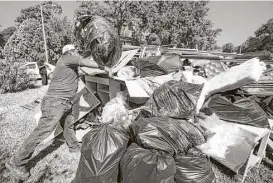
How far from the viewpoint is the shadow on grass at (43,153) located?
257 centimetres

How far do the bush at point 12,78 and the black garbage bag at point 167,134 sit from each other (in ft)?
24.1

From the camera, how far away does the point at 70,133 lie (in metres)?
2.87

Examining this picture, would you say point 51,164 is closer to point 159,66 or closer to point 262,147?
point 159,66

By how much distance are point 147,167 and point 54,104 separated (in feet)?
4.68

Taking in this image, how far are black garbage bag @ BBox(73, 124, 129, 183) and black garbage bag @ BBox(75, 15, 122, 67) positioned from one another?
986 mm

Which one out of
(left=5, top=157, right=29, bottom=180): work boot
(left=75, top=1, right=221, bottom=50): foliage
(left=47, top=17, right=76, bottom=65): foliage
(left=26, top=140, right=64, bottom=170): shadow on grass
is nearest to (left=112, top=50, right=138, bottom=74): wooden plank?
(left=26, top=140, right=64, bottom=170): shadow on grass

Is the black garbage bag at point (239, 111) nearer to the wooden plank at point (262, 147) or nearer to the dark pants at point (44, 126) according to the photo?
the wooden plank at point (262, 147)

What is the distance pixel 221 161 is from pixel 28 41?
60.4ft

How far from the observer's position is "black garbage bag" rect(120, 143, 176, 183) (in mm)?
1646

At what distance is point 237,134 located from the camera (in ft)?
7.32

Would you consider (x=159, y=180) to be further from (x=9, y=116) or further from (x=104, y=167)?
(x=9, y=116)

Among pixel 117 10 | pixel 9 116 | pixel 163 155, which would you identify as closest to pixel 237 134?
pixel 163 155

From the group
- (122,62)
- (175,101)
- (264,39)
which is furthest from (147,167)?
(264,39)

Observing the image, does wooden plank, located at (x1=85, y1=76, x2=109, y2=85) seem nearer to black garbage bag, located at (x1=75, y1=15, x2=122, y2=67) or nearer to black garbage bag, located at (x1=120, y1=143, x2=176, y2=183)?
black garbage bag, located at (x1=75, y1=15, x2=122, y2=67)
